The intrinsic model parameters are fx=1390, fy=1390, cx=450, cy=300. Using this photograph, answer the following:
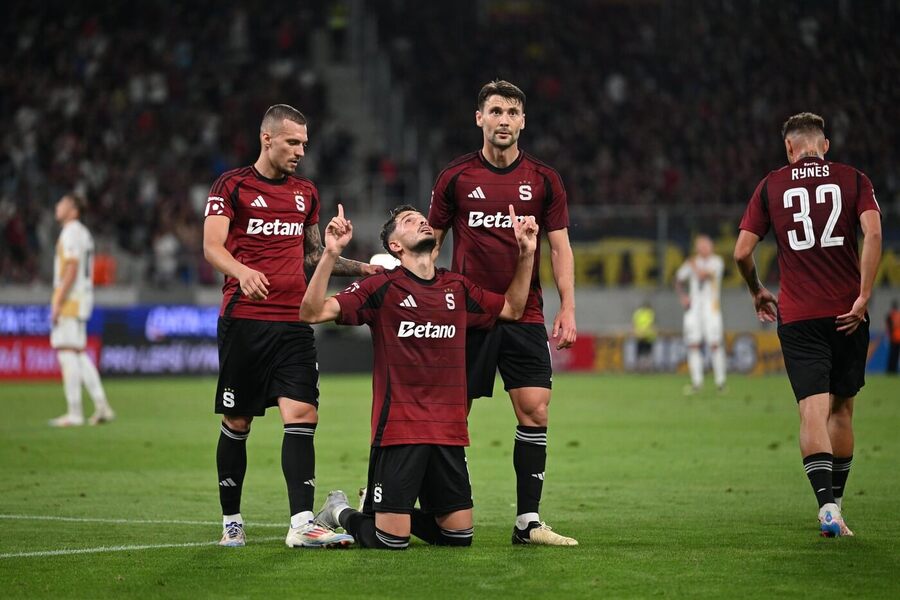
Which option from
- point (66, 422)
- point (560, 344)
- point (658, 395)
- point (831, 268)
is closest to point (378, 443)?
point (560, 344)

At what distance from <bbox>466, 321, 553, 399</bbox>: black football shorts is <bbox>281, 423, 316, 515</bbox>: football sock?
1.04 meters

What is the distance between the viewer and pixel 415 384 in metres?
7.72

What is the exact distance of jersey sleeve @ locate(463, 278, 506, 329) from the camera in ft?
26.1

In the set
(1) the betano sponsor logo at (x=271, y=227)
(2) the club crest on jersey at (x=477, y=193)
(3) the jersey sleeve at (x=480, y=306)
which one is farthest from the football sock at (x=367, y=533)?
(2) the club crest on jersey at (x=477, y=193)

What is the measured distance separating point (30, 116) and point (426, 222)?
93.9 feet

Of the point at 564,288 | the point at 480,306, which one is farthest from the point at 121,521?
the point at 564,288

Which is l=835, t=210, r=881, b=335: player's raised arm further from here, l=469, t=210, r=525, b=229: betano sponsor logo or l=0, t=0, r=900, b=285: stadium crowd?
l=0, t=0, r=900, b=285: stadium crowd

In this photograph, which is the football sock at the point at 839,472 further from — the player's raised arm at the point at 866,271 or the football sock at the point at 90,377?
the football sock at the point at 90,377

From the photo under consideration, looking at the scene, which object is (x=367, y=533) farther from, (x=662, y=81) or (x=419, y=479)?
(x=662, y=81)

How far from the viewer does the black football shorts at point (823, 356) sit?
8.30m

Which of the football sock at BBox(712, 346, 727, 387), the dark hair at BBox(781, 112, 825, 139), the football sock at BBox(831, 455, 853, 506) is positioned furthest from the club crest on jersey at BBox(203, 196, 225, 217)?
the football sock at BBox(712, 346, 727, 387)

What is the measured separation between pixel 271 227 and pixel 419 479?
1785 millimetres

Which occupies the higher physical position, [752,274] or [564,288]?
[752,274]

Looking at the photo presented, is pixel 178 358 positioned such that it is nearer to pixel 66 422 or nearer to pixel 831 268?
pixel 66 422
